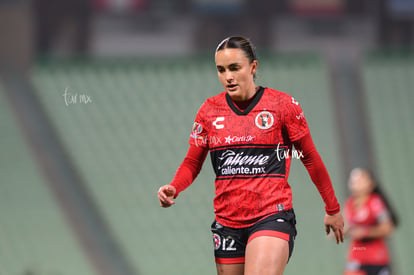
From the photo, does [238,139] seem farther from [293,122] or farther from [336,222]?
[336,222]

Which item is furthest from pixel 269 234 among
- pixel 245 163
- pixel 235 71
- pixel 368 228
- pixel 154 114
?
pixel 154 114

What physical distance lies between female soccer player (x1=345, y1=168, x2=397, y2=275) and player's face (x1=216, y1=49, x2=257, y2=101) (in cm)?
346

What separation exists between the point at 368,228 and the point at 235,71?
365 cm

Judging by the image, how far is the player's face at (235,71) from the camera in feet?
11.7

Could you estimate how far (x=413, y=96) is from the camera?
39.5 ft

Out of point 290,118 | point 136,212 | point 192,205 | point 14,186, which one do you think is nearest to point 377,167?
point 192,205

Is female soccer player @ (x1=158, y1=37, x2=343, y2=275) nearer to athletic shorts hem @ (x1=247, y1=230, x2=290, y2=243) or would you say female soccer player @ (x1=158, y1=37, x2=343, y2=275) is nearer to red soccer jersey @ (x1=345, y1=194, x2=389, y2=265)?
athletic shorts hem @ (x1=247, y1=230, x2=290, y2=243)

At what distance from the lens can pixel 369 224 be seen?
671 cm

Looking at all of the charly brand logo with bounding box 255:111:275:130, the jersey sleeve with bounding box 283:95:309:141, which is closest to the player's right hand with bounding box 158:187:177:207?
the charly brand logo with bounding box 255:111:275:130

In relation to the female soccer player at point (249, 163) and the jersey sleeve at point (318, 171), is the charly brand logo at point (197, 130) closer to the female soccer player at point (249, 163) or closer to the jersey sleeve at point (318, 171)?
the female soccer player at point (249, 163)

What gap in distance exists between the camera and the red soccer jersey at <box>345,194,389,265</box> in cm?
662

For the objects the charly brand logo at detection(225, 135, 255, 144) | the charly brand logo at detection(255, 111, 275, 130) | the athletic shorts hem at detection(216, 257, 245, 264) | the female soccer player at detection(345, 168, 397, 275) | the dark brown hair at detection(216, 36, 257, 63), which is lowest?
the female soccer player at detection(345, 168, 397, 275)

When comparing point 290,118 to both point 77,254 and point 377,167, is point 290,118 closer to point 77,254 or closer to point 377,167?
point 77,254

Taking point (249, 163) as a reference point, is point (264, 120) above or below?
above
